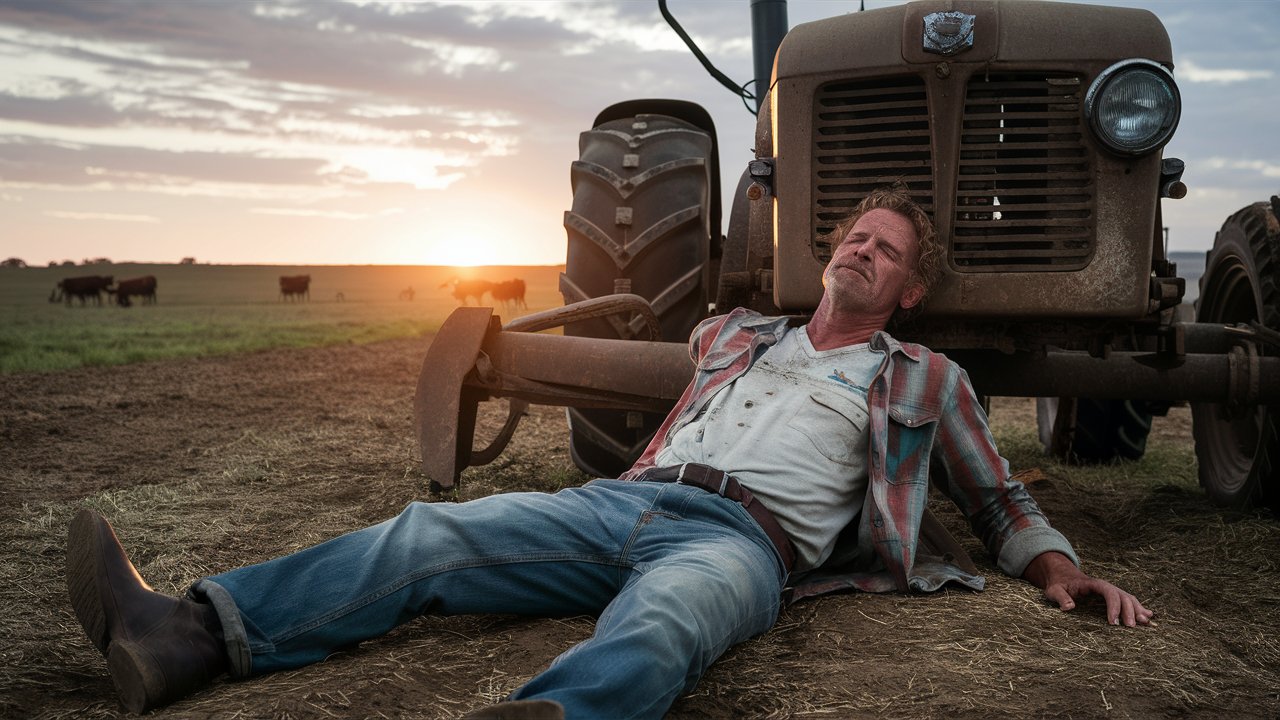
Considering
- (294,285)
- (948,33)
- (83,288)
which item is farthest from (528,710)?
(294,285)

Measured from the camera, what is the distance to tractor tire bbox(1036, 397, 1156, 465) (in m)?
6.07

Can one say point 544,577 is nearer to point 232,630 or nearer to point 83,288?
point 232,630

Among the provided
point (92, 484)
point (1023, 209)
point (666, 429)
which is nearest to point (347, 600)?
point (666, 429)

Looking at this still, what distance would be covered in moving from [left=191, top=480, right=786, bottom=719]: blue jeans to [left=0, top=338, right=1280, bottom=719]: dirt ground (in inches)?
3.7

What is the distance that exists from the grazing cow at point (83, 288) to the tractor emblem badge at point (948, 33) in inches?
1719

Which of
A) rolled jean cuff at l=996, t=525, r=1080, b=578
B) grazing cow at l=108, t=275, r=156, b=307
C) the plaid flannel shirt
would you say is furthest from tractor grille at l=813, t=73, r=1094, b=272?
grazing cow at l=108, t=275, r=156, b=307

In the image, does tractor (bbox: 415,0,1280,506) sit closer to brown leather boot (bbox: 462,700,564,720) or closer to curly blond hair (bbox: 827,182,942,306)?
curly blond hair (bbox: 827,182,942,306)

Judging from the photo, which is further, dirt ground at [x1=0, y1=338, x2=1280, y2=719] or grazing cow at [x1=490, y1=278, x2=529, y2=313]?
grazing cow at [x1=490, y1=278, x2=529, y2=313]

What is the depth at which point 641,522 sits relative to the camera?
8.62ft

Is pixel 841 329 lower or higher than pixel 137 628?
higher

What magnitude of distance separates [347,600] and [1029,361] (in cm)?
248

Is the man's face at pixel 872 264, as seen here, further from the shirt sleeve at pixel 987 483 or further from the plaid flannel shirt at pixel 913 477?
the shirt sleeve at pixel 987 483

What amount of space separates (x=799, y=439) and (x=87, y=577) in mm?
1764

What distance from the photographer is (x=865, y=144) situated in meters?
3.47
